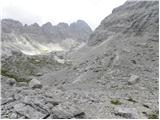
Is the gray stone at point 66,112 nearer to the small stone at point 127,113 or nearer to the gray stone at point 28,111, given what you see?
the gray stone at point 28,111

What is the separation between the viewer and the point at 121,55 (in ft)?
208

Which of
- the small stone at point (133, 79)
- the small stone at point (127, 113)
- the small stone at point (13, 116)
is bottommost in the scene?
the small stone at point (127, 113)

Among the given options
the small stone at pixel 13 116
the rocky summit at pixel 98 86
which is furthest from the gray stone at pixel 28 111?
the small stone at pixel 13 116

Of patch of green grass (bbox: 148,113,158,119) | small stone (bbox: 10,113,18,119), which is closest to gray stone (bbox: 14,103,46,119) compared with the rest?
small stone (bbox: 10,113,18,119)

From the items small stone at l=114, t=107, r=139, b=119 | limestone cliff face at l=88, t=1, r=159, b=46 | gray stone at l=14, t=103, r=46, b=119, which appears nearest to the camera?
gray stone at l=14, t=103, r=46, b=119

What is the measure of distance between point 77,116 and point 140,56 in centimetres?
4262

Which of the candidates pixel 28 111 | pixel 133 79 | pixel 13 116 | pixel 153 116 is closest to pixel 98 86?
A: pixel 133 79

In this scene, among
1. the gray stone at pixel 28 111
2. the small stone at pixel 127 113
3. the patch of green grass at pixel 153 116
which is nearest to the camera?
the gray stone at pixel 28 111

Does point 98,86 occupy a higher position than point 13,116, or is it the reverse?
point 13,116

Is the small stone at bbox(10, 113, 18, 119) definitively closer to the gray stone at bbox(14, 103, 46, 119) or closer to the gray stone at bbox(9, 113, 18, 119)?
the gray stone at bbox(9, 113, 18, 119)

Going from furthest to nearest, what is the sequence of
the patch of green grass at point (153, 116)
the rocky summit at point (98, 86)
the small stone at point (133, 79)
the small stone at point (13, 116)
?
the small stone at point (133, 79), the patch of green grass at point (153, 116), the rocky summit at point (98, 86), the small stone at point (13, 116)

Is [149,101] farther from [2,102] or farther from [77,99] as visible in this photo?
[2,102]

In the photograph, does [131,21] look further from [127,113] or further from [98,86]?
[127,113]

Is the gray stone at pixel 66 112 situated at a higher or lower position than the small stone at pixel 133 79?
higher
